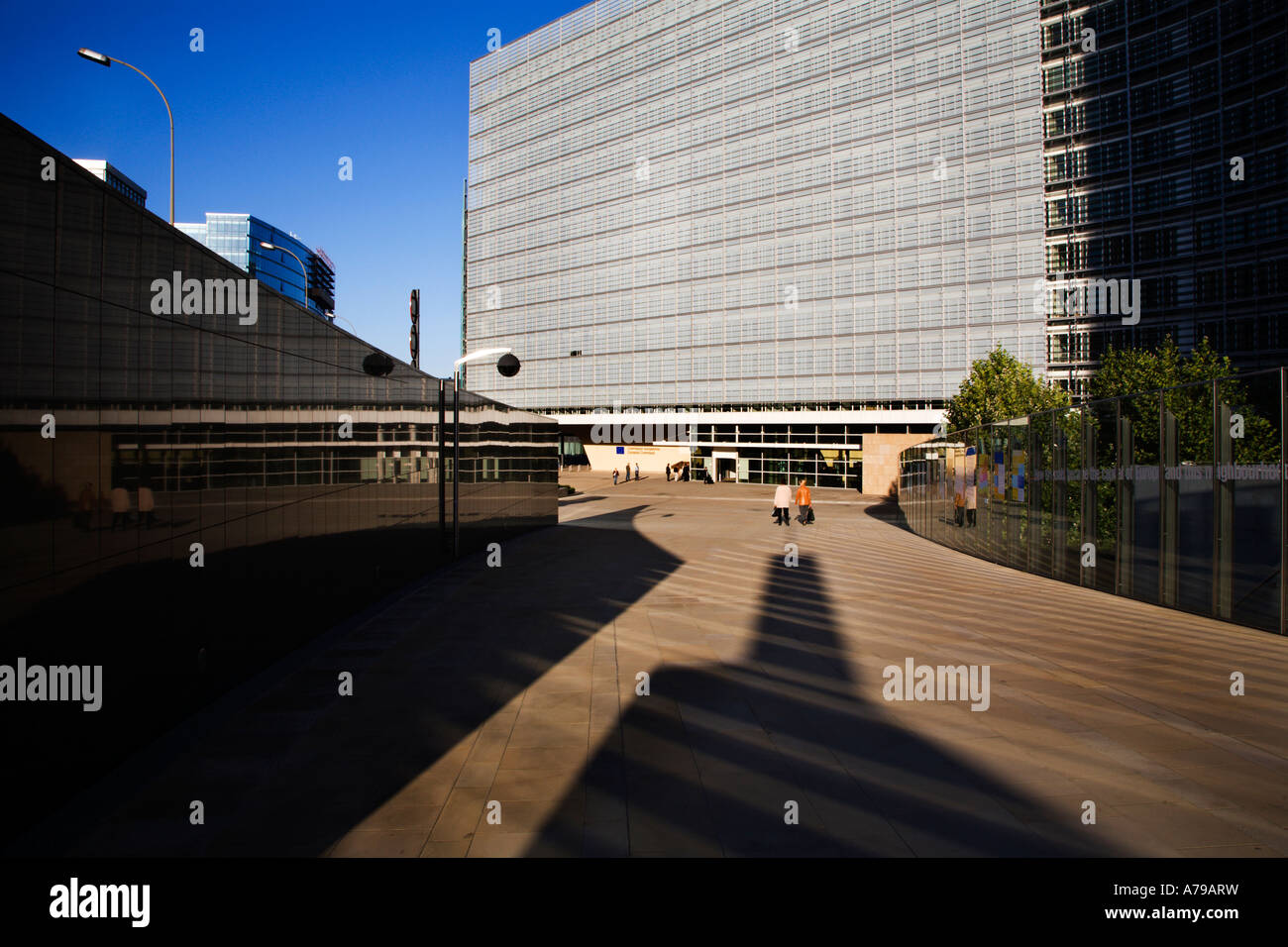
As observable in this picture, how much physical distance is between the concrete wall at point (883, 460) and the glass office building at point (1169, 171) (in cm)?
1036

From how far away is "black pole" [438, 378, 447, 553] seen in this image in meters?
15.0

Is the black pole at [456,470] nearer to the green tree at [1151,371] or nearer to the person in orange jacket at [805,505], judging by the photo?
the person in orange jacket at [805,505]

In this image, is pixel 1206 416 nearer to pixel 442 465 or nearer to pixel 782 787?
pixel 782 787

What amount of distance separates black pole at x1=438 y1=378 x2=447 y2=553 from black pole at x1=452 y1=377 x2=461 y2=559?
0.45 metres

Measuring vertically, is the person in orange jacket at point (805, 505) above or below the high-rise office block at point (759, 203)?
below

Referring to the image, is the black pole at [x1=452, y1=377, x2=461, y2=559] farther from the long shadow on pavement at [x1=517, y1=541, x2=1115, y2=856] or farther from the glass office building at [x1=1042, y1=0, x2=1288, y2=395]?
the glass office building at [x1=1042, y1=0, x2=1288, y2=395]

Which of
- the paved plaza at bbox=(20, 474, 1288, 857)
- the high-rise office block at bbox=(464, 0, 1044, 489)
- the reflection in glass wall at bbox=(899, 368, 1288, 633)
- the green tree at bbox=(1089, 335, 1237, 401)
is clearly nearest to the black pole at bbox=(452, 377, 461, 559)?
the paved plaza at bbox=(20, 474, 1288, 857)

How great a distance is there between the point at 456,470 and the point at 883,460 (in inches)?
1744

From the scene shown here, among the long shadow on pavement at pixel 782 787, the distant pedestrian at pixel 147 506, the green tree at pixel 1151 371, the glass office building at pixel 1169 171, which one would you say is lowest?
the long shadow on pavement at pixel 782 787

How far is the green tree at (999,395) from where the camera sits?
3356cm

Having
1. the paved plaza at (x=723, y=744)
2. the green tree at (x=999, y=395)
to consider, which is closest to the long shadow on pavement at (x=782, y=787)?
the paved plaza at (x=723, y=744)

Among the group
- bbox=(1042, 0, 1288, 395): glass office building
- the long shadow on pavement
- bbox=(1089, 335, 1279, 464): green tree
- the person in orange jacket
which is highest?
bbox=(1042, 0, 1288, 395): glass office building

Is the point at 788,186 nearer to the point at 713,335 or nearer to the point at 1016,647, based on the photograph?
the point at 713,335
